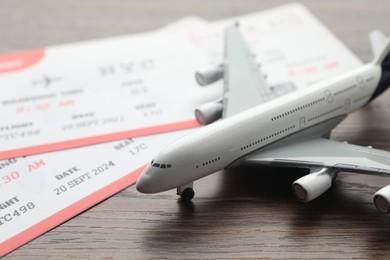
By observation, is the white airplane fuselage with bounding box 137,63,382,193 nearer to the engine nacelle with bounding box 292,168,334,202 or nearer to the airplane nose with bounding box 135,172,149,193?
the airplane nose with bounding box 135,172,149,193

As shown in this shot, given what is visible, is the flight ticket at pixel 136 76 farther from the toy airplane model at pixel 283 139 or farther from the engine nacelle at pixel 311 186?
the engine nacelle at pixel 311 186

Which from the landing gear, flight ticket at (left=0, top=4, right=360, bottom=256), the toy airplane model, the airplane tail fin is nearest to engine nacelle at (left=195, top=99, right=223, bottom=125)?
the toy airplane model

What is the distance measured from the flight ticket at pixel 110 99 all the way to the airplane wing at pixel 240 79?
13 centimetres

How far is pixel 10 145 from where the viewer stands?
2402mm

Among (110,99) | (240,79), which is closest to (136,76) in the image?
(110,99)

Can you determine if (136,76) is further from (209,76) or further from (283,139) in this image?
(283,139)

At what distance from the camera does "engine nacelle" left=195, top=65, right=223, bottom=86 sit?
2.65m

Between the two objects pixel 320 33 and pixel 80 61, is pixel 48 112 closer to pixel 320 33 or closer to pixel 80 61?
pixel 80 61

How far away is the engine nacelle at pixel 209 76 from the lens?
2.65 metres

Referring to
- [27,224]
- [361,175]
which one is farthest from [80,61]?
[361,175]

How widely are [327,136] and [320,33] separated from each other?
2.98 ft

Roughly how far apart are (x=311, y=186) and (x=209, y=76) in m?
0.88

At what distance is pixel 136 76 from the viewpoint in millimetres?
2846

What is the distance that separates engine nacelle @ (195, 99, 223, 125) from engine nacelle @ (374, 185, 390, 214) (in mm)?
766
